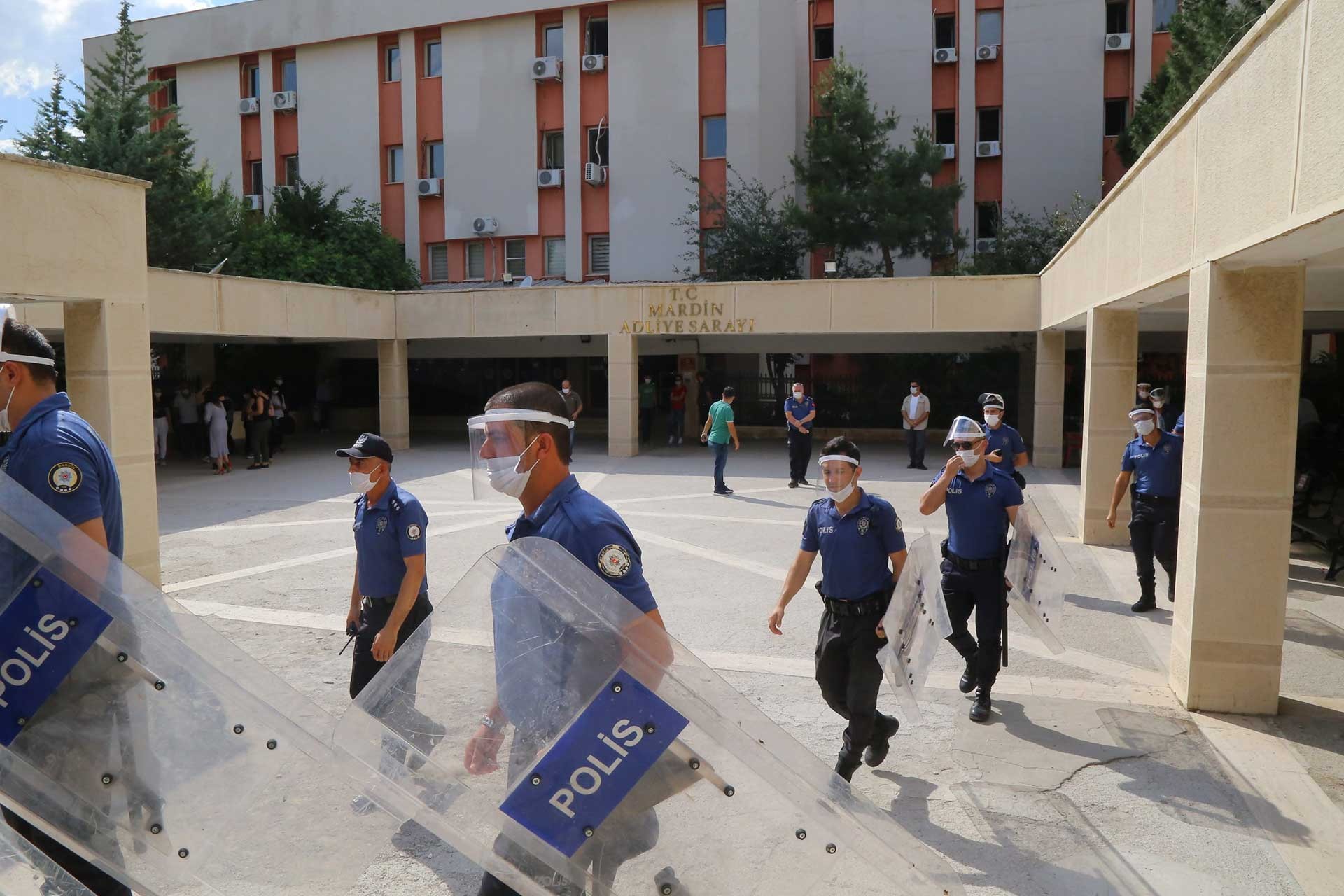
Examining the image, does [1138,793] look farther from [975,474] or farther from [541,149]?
[541,149]

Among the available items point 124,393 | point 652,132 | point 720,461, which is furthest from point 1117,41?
point 124,393

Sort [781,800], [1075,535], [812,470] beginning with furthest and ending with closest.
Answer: [812,470] < [1075,535] < [781,800]

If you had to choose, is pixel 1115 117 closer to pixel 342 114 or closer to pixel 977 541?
pixel 342 114

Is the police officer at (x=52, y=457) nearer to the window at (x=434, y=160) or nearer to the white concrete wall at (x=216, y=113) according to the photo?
the window at (x=434, y=160)

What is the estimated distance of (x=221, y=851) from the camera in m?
2.56

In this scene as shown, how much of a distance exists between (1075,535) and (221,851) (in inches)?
426

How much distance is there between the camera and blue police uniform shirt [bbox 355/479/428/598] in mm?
4762

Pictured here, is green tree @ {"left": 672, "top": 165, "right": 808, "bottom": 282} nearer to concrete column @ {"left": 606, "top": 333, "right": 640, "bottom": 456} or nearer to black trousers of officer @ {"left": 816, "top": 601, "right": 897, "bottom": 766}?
concrete column @ {"left": 606, "top": 333, "right": 640, "bottom": 456}

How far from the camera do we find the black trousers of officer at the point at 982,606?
5.72 m

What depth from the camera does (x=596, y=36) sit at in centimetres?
2722

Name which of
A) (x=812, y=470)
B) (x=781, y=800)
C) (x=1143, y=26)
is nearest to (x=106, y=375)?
(x=781, y=800)

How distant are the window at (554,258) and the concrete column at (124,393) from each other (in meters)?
19.6

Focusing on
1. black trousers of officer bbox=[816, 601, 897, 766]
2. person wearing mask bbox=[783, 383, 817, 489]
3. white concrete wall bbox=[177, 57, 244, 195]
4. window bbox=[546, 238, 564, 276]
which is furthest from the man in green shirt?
white concrete wall bbox=[177, 57, 244, 195]

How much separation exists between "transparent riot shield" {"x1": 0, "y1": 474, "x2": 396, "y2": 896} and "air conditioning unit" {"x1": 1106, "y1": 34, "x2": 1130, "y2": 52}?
27.8 meters
